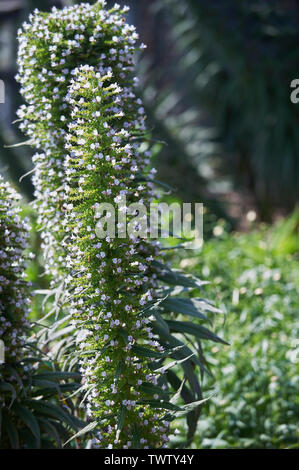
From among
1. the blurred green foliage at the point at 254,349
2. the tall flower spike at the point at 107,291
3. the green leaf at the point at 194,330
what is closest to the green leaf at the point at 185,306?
the green leaf at the point at 194,330

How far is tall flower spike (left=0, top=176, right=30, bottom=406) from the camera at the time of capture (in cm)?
243

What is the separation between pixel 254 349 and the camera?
3822mm

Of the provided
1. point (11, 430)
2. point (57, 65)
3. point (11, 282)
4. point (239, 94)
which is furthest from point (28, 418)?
point (239, 94)

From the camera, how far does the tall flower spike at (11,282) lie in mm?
2432

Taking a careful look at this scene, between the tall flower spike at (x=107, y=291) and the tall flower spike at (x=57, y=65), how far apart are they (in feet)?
1.02

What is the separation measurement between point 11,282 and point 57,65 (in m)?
0.88

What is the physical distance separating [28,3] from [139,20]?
572 centimetres

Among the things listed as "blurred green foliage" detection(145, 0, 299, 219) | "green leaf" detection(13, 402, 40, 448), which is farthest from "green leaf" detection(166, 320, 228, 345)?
"blurred green foliage" detection(145, 0, 299, 219)

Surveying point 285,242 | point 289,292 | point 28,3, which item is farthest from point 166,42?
point 289,292

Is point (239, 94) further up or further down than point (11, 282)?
further up

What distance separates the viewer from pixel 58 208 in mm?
2590

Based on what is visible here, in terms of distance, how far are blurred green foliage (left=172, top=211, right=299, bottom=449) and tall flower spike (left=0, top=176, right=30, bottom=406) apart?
45.7 inches

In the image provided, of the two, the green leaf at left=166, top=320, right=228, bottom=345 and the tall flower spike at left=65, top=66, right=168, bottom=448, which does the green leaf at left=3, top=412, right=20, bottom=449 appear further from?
the green leaf at left=166, top=320, right=228, bottom=345

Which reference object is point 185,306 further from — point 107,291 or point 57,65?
point 57,65
